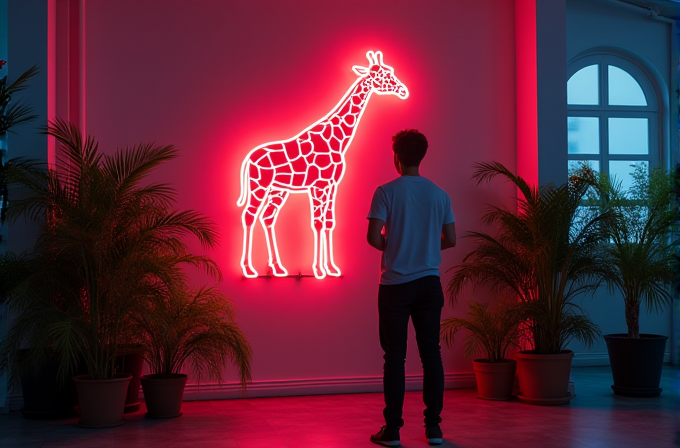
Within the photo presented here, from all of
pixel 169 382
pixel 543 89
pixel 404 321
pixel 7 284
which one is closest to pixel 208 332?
pixel 169 382

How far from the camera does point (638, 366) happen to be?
5465 mm

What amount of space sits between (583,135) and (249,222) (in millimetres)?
3765

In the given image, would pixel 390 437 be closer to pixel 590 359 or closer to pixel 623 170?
pixel 590 359

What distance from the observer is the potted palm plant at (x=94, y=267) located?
14.3ft

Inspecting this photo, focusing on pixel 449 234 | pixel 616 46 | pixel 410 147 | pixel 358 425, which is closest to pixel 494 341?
pixel 358 425

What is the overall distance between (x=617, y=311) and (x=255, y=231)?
3909 mm

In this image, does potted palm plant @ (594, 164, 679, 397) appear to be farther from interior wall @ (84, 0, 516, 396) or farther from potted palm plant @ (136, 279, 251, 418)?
potted palm plant @ (136, 279, 251, 418)

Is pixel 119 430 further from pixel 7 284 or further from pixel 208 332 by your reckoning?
pixel 7 284

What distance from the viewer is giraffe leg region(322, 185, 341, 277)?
5.66m

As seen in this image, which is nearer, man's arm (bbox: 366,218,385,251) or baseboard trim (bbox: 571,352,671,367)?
man's arm (bbox: 366,218,385,251)

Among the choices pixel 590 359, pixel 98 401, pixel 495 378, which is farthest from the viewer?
pixel 590 359

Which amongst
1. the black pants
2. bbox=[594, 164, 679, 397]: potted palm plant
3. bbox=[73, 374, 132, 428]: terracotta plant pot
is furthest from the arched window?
bbox=[73, 374, 132, 428]: terracotta plant pot


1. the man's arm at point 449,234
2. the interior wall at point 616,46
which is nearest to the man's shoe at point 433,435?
the man's arm at point 449,234

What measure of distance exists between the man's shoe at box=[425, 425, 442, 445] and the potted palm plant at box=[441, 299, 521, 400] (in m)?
1.55
